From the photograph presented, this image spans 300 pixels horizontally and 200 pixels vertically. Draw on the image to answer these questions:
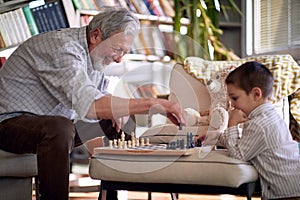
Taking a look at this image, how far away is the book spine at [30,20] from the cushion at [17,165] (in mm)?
1710

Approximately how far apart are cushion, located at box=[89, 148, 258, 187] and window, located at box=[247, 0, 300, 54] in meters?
1.89

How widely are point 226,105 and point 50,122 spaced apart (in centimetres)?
103

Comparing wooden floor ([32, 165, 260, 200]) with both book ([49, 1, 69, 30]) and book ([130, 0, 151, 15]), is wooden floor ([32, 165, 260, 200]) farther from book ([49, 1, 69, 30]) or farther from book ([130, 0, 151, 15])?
book ([130, 0, 151, 15])

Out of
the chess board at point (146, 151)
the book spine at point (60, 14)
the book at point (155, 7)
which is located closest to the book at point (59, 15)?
the book spine at point (60, 14)

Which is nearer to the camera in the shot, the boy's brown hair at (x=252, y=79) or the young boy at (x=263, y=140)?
the young boy at (x=263, y=140)

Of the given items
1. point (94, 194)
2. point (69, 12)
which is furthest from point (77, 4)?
point (94, 194)

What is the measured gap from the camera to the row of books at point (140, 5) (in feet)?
12.5

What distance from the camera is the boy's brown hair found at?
75.6 inches

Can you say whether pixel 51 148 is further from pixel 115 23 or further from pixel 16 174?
pixel 115 23

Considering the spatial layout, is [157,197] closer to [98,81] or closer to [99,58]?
[98,81]

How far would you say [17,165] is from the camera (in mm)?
2143

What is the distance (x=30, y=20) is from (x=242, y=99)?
217 cm

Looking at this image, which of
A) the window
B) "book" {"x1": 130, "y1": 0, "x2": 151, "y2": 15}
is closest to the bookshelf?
"book" {"x1": 130, "y1": 0, "x2": 151, "y2": 15}

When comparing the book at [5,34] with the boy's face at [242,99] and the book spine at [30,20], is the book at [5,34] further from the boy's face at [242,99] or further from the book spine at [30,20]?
the boy's face at [242,99]
